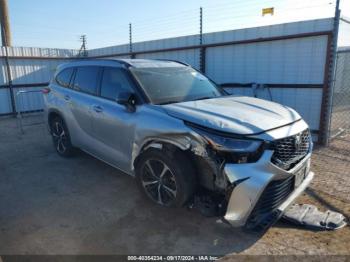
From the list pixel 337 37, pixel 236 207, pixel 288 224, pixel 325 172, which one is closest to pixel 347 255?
pixel 288 224

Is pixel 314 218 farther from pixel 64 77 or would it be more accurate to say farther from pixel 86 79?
pixel 64 77

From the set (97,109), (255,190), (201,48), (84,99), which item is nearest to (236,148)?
(255,190)

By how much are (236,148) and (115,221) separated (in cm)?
169

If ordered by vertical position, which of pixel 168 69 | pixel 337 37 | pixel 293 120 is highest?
pixel 337 37

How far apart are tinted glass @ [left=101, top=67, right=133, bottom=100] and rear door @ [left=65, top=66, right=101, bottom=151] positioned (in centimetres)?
21

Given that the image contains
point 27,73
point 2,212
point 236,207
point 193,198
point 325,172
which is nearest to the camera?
point 236,207

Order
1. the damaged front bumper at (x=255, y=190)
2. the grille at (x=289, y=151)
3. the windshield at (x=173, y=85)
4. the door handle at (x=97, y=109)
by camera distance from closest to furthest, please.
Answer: the damaged front bumper at (x=255, y=190)
the grille at (x=289, y=151)
the windshield at (x=173, y=85)
the door handle at (x=97, y=109)

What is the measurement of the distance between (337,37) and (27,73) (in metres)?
10.6

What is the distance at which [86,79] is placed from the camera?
4.59m

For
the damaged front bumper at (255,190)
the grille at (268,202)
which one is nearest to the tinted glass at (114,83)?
the damaged front bumper at (255,190)

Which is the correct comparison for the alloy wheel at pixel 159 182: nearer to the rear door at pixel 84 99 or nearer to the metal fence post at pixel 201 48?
the rear door at pixel 84 99

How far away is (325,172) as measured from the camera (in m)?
4.73

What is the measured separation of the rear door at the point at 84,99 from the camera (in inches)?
171

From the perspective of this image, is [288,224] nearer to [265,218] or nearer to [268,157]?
[265,218]
